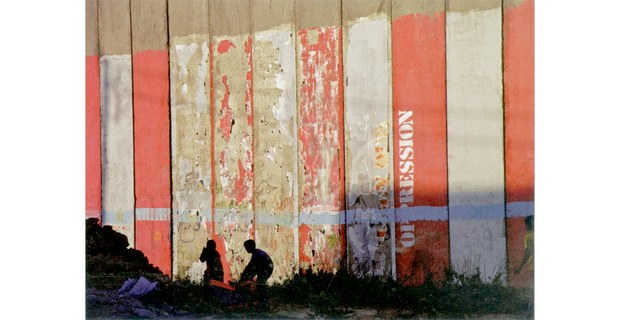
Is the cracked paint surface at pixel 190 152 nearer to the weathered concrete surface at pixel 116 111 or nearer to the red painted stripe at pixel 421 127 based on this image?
the weathered concrete surface at pixel 116 111

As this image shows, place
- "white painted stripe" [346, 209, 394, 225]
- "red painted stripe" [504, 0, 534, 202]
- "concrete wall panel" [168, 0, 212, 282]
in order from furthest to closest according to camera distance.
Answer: "concrete wall panel" [168, 0, 212, 282] < "white painted stripe" [346, 209, 394, 225] < "red painted stripe" [504, 0, 534, 202]

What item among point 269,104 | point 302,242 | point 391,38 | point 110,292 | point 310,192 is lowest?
point 110,292

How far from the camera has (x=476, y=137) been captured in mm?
2953

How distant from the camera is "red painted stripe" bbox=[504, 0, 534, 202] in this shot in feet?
9.52

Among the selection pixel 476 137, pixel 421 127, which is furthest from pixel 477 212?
pixel 421 127

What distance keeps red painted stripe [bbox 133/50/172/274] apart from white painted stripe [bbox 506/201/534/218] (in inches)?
57.3

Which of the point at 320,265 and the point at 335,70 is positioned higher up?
the point at 335,70

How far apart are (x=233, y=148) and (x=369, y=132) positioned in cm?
59

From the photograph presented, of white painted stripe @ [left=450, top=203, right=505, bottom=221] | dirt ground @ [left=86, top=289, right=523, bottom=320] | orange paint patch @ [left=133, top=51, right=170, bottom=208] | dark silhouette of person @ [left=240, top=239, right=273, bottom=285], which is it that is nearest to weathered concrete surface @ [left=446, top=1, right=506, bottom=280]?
white painted stripe @ [left=450, top=203, right=505, bottom=221]

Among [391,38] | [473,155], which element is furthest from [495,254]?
[391,38]

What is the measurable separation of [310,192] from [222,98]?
1.83 feet

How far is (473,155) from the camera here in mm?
2955

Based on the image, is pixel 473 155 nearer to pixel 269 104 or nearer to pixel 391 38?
pixel 391 38

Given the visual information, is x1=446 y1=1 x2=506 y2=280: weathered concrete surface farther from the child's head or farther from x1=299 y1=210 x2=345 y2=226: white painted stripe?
the child's head
